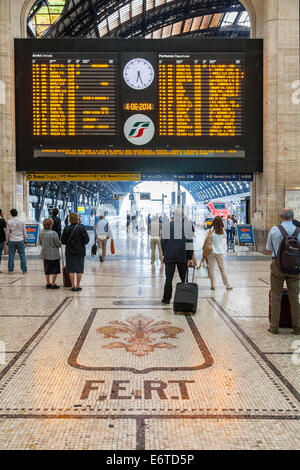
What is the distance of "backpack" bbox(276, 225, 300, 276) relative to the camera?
502 centimetres

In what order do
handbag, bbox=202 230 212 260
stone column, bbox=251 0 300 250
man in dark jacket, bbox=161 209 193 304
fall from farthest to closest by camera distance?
stone column, bbox=251 0 300 250
handbag, bbox=202 230 212 260
man in dark jacket, bbox=161 209 193 304

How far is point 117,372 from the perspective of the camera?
4066 mm

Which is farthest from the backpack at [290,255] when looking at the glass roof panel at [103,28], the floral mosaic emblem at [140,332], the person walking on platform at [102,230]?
the glass roof panel at [103,28]

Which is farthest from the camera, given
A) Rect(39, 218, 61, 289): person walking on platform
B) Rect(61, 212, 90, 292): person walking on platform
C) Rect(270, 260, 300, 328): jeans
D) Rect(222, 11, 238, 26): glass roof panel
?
Rect(222, 11, 238, 26): glass roof panel


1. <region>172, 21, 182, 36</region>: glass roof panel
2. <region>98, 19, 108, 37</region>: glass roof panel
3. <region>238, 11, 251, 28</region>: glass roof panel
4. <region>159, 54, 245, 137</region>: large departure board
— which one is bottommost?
<region>159, 54, 245, 137</region>: large departure board

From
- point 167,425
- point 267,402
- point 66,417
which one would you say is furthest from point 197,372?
point 66,417

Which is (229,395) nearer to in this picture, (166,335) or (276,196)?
(166,335)

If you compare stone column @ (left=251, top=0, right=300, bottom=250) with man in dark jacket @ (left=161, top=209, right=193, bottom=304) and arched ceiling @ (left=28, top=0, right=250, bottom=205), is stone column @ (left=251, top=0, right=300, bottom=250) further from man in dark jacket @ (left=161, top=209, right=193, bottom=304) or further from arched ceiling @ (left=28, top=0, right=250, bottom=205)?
arched ceiling @ (left=28, top=0, right=250, bottom=205)

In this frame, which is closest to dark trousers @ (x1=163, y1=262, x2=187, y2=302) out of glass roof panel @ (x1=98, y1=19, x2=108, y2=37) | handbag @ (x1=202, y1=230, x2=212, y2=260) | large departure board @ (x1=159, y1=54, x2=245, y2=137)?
handbag @ (x1=202, y1=230, x2=212, y2=260)

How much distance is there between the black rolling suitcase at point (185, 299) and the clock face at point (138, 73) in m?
9.01

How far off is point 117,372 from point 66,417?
0.97 meters

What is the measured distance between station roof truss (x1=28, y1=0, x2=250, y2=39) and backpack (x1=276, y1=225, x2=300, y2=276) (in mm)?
18879

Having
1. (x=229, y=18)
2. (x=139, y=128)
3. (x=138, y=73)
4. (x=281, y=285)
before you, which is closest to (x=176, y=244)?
(x=281, y=285)

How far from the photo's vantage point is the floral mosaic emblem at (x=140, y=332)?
483cm
